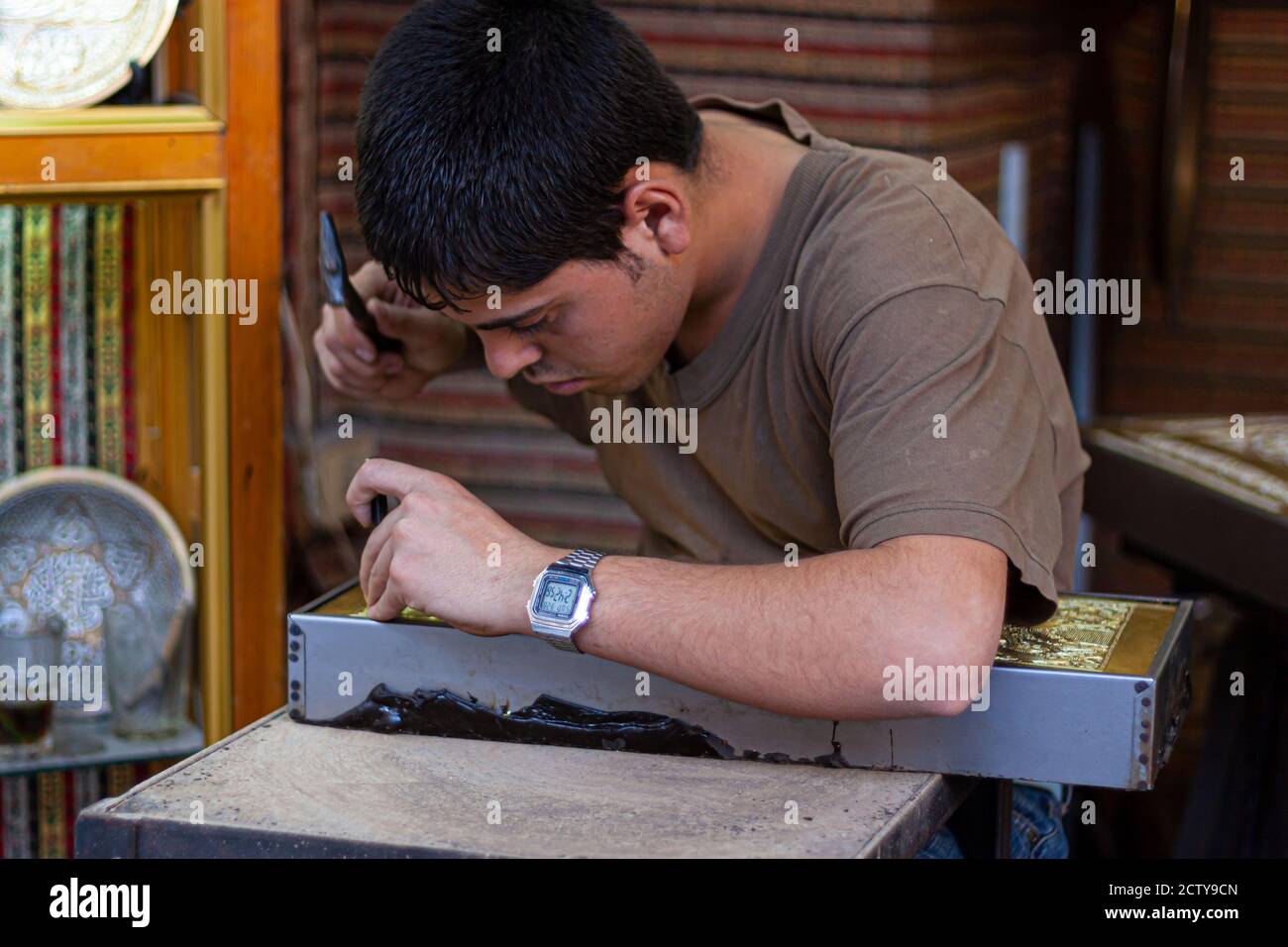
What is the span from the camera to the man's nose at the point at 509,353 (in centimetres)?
138

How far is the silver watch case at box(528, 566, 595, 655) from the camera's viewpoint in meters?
1.21

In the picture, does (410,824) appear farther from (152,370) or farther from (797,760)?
(152,370)

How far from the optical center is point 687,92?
294 centimetres

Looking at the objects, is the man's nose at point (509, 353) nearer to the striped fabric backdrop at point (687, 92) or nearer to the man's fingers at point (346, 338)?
the man's fingers at point (346, 338)

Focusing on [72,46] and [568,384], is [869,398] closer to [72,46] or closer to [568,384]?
[568,384]

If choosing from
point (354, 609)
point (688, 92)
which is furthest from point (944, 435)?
point (688, 92)

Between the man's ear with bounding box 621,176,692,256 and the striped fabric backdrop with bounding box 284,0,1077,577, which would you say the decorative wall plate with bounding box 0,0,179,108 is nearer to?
the man's ear with bounding box 621,176,692,256

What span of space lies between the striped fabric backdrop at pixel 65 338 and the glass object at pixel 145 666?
0.09m

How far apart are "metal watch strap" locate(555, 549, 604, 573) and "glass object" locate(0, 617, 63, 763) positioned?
2.42 ft

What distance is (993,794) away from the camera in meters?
1.37

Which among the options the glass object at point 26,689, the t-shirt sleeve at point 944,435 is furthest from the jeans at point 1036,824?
the glass object at point 26,689

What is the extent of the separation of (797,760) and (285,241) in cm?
179
